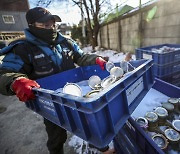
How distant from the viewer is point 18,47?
158 cm

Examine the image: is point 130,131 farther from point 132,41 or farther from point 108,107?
point 132,41

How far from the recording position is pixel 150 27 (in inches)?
215

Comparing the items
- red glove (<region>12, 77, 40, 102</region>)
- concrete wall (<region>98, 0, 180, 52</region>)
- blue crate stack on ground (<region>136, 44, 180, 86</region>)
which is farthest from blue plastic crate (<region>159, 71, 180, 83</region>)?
red glove (<region>12, 77, 40, 102</region>)

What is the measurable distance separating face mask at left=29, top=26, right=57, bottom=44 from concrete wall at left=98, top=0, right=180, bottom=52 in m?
3.93

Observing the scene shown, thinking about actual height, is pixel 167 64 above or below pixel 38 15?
below

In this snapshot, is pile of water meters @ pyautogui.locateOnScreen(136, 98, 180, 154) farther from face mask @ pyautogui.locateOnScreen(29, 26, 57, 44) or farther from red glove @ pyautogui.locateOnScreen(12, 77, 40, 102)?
face mask @ pyautogui.locateOnScreen(29, 26, 57, 44)

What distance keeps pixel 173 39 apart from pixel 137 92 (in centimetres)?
391

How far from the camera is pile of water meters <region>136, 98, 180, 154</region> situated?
1337 millimetres

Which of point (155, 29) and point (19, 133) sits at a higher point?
point (155, 29)

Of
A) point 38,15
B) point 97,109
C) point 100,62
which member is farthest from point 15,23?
point 97,109

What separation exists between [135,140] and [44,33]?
1.57 meters

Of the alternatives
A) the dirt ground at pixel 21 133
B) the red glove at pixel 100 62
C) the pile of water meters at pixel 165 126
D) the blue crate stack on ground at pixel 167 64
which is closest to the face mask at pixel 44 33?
the red glove at pixel 100 62

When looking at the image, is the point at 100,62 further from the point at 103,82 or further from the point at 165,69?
the point at 165,69

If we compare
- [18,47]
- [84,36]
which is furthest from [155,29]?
[84,36]
